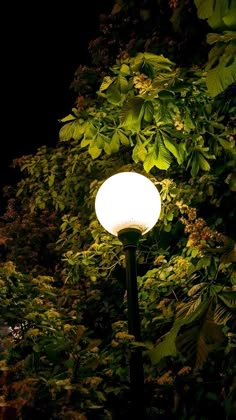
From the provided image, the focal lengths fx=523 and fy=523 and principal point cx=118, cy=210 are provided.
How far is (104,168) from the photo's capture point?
247 inches

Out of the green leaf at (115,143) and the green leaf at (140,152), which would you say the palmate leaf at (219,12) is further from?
the green leaf at (115,143)

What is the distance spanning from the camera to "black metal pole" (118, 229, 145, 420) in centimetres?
283

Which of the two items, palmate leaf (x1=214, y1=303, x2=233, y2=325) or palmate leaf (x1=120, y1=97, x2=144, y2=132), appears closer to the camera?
palmate leaf (x1=214, y1=303, x2=233, y2=325)

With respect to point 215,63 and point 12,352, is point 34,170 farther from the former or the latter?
point 215,63

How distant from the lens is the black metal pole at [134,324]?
111 inches

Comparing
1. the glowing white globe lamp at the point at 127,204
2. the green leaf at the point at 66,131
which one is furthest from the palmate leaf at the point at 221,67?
the green leaf at the point at 66,131

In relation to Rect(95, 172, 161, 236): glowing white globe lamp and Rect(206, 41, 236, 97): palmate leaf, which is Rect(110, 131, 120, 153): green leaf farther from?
Rect(206, 41, 236, 97): palmate leaf

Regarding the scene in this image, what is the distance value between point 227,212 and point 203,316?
2862mm

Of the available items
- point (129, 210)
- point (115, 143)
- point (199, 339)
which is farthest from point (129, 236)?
point (199, 339)

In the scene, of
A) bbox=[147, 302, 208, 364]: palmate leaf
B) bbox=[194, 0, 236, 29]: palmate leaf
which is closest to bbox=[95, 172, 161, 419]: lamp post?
bbox=[147, 302, 208, 364]: palmate leaf

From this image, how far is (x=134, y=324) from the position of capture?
10.1ft

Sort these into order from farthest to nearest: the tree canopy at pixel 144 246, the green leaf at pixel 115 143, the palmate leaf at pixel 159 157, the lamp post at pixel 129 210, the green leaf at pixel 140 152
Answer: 1. the green leaf at pixel 115 143
2. the green leaf at pixel 140 152
3. the palmate leaf at pixel 159 157
4. the lamp post at pixel 129 210
5. the tree canopy at pixel 144 246

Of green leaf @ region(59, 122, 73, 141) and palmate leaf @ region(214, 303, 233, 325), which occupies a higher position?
green leaf @ region(59, 122, 73, 141)

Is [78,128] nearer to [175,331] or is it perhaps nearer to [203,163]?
[203,163]
